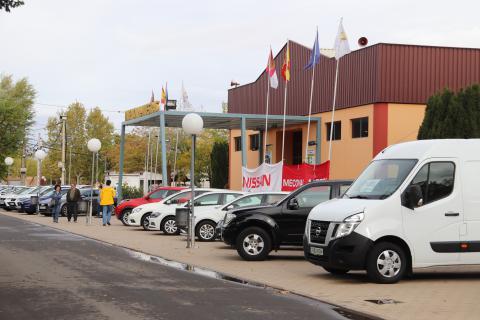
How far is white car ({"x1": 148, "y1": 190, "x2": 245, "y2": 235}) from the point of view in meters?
22.0

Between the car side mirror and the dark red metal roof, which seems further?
the dark red metal roof

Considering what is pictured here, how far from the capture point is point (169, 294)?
10.7 metres

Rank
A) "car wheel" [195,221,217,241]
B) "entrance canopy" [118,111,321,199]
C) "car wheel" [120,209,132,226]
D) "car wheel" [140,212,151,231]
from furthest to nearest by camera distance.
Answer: "entrance canopy" [118,111,321,199]
"car wheel" [120,209,132,226]
"car wheel" [140,212,151,231]
"car wheel" [195,221,217,241]

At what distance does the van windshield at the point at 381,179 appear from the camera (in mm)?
12531

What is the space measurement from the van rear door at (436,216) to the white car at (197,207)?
9.68 meters

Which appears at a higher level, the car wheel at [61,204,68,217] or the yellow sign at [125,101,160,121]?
the yellow sign at [125,101,160,121]

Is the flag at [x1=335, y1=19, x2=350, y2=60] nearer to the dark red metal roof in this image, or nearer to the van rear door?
the dark red metal roof

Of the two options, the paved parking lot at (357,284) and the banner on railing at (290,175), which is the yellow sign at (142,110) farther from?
the paved parking lot at (357,284)

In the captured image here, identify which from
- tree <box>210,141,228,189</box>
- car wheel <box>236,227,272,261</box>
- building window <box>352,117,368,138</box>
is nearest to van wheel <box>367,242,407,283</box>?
car wheel <box>236,227,272,261</box>

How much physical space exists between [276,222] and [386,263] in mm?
3942

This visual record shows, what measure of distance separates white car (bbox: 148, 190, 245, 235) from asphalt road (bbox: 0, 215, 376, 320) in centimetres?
597

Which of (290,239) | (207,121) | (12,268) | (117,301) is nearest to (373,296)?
(117,301)

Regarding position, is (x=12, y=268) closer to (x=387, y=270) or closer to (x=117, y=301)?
(x=117, y=301)

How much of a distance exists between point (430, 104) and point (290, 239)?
Result: 12.9 meters
